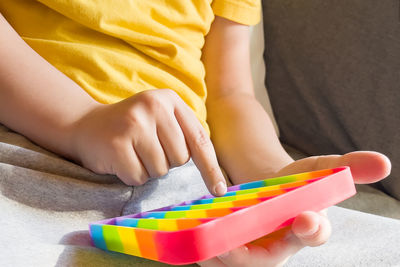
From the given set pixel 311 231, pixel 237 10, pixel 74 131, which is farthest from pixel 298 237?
pixel 237 10

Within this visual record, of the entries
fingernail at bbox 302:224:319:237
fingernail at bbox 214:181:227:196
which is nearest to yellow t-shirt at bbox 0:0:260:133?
fingernail at bbox 214:181:227:196

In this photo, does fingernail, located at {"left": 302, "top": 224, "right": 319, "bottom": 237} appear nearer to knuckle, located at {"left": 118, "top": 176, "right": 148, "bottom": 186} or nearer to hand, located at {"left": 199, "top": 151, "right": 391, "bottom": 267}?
hand, located at {"left": 199, "top": 151, "right": 391, "bottom": 267}

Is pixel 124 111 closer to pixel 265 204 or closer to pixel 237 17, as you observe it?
pixel 265 204

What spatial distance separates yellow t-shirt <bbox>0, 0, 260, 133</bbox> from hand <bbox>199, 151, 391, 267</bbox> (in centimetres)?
24

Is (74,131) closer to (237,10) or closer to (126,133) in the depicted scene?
(126,133)

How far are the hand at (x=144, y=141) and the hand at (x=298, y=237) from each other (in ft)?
0.20

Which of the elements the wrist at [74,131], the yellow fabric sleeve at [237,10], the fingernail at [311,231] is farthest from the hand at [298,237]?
the yellow fabric sleeve at [237,10]

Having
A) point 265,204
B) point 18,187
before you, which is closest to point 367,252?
point 265,204

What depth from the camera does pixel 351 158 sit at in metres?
0.49

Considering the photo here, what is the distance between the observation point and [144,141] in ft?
1.64

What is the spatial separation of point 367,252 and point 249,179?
7.0 inches

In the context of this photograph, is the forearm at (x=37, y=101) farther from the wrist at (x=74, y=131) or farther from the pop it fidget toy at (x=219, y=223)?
the pop it fidget toy at (x=219, y=223)

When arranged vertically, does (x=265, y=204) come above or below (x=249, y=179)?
above

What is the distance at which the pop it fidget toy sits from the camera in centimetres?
34
